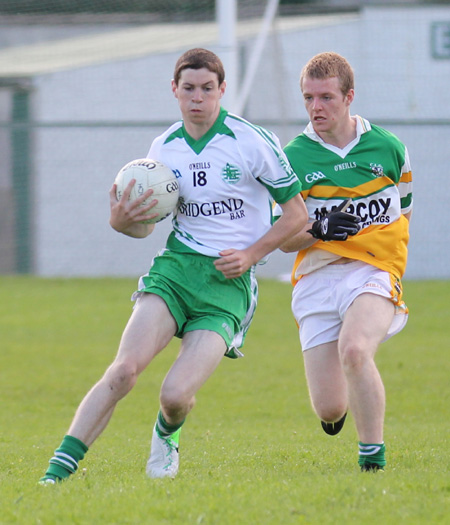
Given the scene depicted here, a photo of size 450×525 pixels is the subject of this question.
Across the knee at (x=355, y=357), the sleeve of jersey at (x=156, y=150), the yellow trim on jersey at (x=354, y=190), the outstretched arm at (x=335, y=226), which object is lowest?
the knee at (x=355, y=357)

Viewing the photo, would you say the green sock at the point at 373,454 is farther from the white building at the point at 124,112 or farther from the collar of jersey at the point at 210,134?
the white building at the point at 124,112

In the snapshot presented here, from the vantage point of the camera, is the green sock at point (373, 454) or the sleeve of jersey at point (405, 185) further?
the sleeve of jersey at point (405, 185)

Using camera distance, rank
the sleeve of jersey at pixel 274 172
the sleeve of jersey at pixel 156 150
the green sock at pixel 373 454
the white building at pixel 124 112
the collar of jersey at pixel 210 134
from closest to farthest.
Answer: the green sock at pixel 373 454, the sleeve of jersey at pixel 274 172, the collar of jersey at pixel 210 134, the sleeve of jersey at pixel 156 150, the white building at pixel 124 112

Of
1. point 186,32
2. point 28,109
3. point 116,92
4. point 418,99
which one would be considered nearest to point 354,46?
point 418,99

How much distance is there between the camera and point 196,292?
5520mm

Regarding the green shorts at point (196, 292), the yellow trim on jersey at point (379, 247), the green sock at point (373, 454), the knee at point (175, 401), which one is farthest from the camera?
the yellow trim on jersey at point (379, 247)

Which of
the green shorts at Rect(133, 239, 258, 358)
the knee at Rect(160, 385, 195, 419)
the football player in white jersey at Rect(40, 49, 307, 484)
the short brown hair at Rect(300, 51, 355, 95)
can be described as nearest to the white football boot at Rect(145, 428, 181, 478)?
the football player in white jersey at Rect(40, 49, 307, 484)

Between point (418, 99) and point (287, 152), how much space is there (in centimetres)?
1397

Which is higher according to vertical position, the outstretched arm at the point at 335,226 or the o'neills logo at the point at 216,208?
the o'neills logo at the point at 216,208

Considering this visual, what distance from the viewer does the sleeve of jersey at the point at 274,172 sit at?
5.60m

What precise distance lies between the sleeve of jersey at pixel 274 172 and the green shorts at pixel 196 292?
1.85 feet

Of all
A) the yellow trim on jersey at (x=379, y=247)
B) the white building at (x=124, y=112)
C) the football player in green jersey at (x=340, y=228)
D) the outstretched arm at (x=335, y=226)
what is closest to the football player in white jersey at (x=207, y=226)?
the outstretched arm at (x=335, y=226)

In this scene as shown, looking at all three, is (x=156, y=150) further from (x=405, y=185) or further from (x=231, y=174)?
(x=405, y=185)

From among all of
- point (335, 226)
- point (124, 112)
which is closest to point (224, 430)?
point (335, 226)
